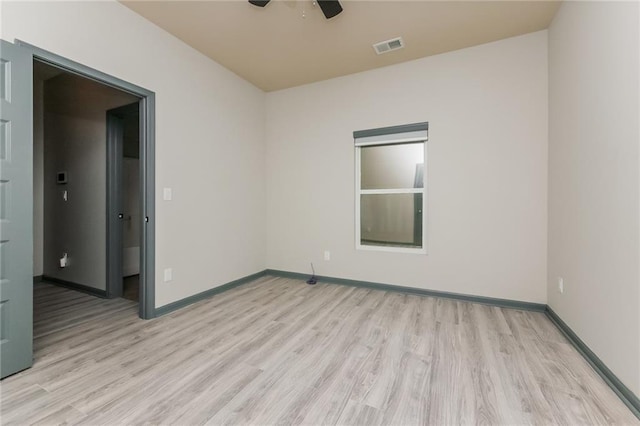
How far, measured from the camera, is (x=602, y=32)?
5.62 feet

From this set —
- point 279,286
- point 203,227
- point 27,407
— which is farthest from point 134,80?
point 279,286

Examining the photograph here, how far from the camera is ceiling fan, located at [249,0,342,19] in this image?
6.98ft

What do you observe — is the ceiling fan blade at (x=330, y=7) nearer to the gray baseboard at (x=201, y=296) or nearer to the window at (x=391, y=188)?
the window at (x=391, y=188)

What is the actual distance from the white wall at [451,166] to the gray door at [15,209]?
2.71 m

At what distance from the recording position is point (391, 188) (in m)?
3.46

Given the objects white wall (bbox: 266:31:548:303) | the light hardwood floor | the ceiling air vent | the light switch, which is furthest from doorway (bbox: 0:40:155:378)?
the ceiling air vent

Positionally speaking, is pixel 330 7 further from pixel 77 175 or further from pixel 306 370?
pixel 77 175

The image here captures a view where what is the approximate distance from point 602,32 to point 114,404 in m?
3.65

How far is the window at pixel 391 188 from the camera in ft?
10.8

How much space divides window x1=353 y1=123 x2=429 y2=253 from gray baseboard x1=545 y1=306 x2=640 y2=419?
1.40 m

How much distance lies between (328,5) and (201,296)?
10.2ft

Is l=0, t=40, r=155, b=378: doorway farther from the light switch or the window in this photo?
the window

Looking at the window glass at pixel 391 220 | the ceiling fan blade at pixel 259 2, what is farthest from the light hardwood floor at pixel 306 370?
the ceiling fan blade at pixel 259 2

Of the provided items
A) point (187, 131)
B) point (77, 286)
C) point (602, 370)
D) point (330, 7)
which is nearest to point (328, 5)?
point (330, 7)
